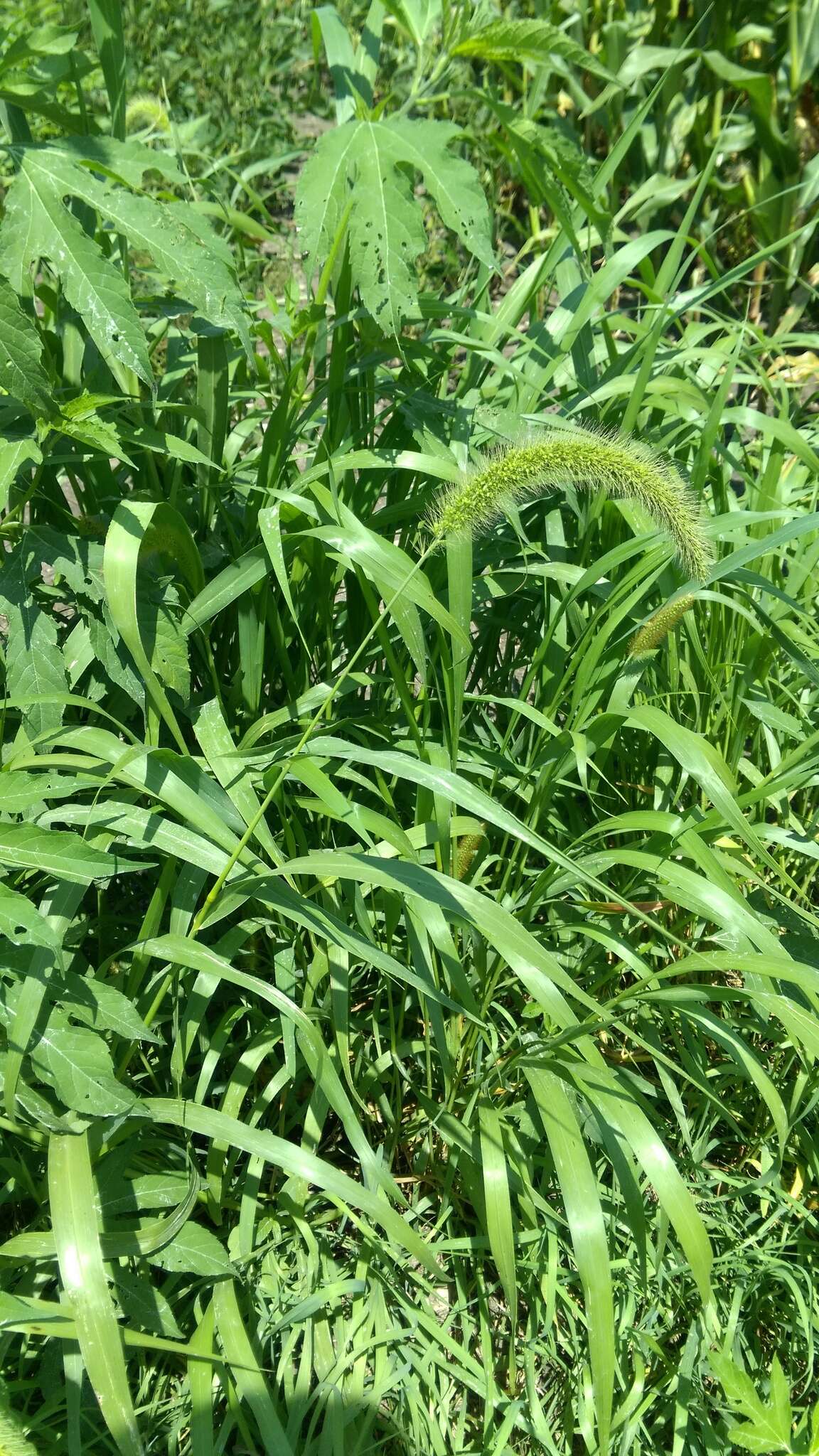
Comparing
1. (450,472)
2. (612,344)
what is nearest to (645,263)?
(612,344)

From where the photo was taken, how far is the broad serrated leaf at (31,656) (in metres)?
1.52

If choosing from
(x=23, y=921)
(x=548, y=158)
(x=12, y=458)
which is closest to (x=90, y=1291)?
(x=23, y=921)

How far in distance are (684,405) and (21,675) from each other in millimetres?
1341

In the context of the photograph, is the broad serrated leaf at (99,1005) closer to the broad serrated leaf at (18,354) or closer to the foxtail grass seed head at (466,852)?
the foxtail grass seed head at (466,852)

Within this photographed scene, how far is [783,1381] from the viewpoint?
1276mm

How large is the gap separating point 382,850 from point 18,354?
80 cm

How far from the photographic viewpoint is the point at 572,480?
57.2 inches

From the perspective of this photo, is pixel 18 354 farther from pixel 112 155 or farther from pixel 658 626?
pixel 658 626

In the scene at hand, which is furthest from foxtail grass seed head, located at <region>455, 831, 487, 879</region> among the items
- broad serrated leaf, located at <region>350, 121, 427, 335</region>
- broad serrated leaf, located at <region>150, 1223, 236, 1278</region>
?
broad serrated leaf, located at <region>350, 121, 427, 335</region>

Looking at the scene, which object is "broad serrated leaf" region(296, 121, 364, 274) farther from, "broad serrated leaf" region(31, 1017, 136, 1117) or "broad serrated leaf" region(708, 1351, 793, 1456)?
"broad serrated leaf" region(708, 1351, 793, 1456)

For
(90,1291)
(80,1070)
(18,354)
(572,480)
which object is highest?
(18,354)

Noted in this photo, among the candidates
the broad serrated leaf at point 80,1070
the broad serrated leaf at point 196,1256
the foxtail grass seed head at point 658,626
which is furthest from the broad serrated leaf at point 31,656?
the foxtail grass seed head at point 658,626

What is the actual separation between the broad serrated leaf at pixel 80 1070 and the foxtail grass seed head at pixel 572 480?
720 mm

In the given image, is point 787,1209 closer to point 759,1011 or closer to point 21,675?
point 759,1011
